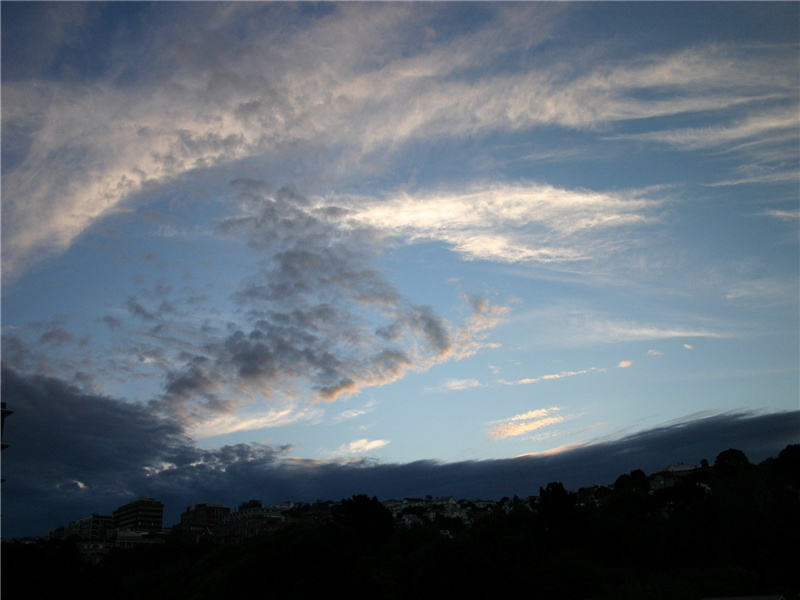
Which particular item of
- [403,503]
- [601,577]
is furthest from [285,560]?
[403,503]

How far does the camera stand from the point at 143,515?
141250 millimetres

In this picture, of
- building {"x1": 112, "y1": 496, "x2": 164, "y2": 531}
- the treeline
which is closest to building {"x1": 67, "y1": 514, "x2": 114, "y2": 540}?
building {"x1": 112, "y1": 496, "x2": 164, "y2": 531}

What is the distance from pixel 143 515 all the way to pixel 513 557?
426 ft

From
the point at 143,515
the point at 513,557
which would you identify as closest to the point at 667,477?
the point at 513,557

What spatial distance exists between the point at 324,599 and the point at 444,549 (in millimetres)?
6431

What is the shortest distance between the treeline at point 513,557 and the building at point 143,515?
81.9 m

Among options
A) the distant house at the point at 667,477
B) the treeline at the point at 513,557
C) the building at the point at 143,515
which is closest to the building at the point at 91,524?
the building at the point at 143,515

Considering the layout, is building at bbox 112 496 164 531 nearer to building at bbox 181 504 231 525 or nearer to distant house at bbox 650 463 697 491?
building at bbox 181 504 231 525

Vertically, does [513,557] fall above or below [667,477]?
above

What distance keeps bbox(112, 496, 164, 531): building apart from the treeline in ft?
269

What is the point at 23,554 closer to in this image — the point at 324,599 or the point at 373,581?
the point at 324,599

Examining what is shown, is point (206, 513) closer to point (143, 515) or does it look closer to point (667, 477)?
point (143, 515)

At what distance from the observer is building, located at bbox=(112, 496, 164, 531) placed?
5502 inches

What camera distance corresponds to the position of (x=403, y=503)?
129000mm
